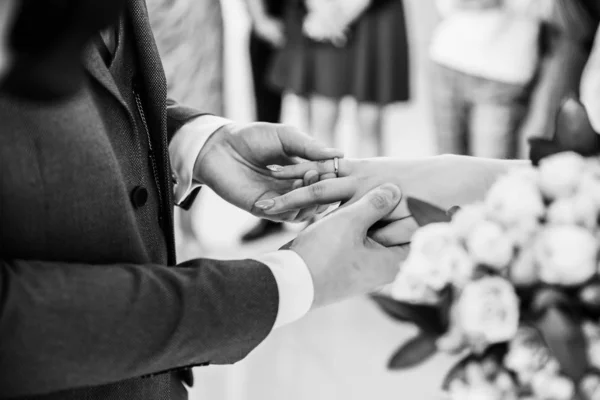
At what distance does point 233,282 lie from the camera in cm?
88

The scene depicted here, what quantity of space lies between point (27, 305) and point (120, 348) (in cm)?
11

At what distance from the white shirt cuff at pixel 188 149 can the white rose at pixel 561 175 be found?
75 centimetres

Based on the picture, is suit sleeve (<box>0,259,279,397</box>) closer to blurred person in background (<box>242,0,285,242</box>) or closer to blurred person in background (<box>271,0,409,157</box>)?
blurred person in background (<box>271,0,409,157</box>)

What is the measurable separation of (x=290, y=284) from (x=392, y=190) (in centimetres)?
33

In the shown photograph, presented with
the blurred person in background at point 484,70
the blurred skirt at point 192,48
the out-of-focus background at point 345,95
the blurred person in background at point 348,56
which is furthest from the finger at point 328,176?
the blurred person in background at point 348,56

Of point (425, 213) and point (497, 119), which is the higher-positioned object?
point (425, 213)

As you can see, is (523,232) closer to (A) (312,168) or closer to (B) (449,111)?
(A) (312,168)

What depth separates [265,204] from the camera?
50.1 inches

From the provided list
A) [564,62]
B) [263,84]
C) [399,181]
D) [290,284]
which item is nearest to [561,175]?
[290,284]

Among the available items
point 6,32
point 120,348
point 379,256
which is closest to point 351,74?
point 379,256

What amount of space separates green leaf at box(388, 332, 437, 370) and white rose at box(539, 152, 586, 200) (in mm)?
174

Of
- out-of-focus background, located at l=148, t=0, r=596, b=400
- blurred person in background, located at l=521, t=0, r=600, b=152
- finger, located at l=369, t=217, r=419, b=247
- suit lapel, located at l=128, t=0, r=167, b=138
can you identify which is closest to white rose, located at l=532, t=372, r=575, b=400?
finger, located at l=369, t=217, r=419, b=247

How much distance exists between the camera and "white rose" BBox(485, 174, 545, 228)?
2.10ft

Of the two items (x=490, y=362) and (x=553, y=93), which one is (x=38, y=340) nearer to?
(x=490, y=362)
